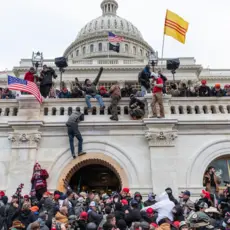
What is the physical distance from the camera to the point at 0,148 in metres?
14.4

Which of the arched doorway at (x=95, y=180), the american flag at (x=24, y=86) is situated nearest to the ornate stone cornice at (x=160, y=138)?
the arched doorway at (x=95, y=180)

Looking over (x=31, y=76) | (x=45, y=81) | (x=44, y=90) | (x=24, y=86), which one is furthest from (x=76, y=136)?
(x=31, y=76)

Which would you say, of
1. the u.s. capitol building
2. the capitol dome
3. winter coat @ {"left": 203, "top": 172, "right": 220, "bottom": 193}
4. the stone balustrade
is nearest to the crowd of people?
winter coat @ {"left": 203, "top": 172, "right": 220, "bottom": 193}

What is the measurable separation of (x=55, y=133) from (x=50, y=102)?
1.61 m

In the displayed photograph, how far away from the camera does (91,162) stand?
47.2 ft

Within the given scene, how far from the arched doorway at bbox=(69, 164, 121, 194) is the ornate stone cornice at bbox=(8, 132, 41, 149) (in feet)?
9.71

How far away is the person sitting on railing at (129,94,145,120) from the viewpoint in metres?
14.9

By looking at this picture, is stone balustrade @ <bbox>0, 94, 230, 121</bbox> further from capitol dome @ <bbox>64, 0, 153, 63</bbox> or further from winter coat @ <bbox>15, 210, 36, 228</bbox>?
capitol dome @ <bbox>64, 0, 153, 63</bbox>

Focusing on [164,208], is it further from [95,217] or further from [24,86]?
[24,86]

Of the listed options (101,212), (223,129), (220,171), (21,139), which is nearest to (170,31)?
(223,129)

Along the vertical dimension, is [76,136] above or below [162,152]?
above

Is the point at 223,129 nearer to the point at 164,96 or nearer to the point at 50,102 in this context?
the point at 164,96

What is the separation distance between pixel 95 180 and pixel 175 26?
36.4 feet

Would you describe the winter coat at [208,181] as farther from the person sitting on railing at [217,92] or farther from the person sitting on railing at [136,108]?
the person sitting on railing at [217,92]
